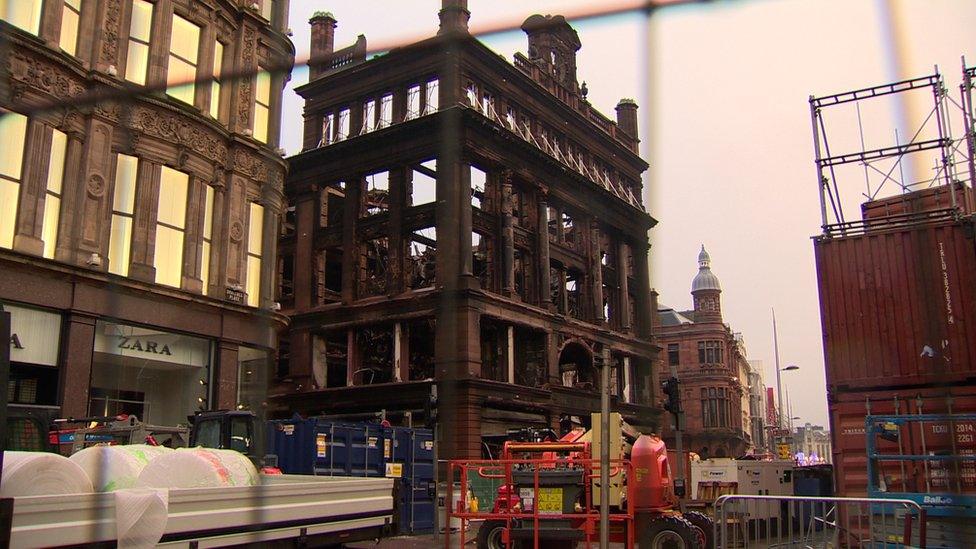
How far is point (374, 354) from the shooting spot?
49.1 metres

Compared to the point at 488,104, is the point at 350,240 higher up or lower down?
lower down

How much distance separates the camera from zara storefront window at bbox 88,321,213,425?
2292 cm

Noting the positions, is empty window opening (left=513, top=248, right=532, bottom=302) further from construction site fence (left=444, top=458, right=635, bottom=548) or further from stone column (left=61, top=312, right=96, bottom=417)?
construction site fence (left=444, top=458, right=635, bottom=548)

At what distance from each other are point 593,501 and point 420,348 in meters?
34.1

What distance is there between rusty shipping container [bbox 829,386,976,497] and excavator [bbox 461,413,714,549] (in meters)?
3.05

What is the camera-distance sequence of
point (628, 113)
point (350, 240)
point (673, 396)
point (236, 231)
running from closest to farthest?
point (628, 113) → point (673, 396) → point (236, 231) → point (350, 240)

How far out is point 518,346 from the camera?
4897 cm

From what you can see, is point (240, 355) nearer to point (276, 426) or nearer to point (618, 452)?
point (276, 426)

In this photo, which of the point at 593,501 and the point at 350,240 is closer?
the point at 593,501

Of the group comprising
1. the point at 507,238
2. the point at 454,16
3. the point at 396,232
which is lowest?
the point at 454,16

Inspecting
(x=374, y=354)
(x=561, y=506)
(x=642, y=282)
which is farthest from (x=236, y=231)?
(x=642, y=282)

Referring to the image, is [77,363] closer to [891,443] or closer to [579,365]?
[891,443]

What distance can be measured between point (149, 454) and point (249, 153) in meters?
19.8

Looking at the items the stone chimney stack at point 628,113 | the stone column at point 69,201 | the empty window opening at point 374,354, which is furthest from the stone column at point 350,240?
the stone chimney stack at point 628,113
